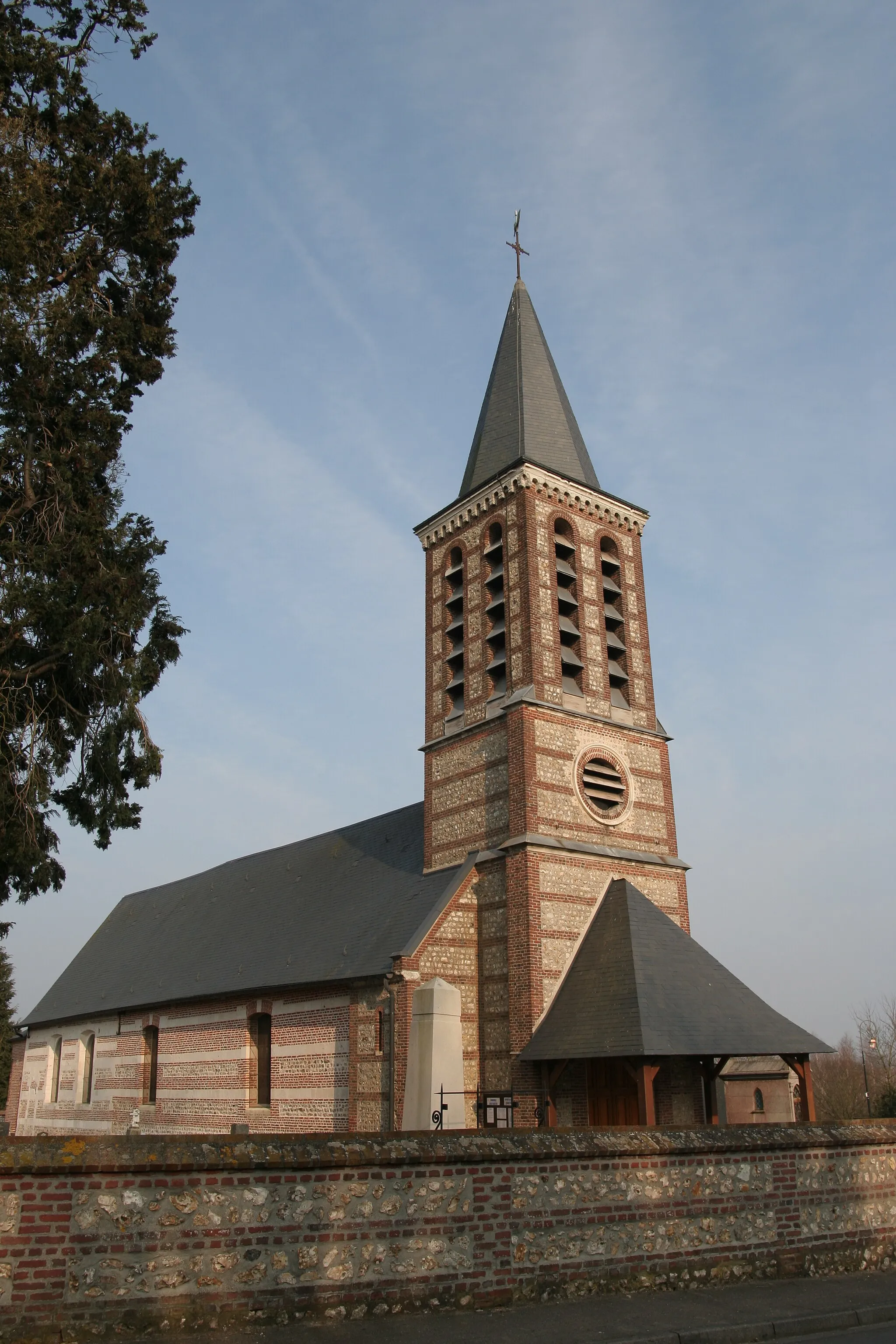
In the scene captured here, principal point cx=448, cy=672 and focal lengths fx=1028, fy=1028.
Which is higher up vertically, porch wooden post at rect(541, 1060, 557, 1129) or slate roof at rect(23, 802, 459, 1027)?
slate roof at rect(23, 802, 459, 1027)

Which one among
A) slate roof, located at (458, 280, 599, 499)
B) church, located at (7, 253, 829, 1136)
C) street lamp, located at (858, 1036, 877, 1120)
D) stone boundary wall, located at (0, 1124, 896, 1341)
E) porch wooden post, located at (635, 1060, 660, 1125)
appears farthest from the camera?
street lamp, located at (858, 1036, 877, 1120)

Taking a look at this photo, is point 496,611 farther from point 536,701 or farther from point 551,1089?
point 551,1089

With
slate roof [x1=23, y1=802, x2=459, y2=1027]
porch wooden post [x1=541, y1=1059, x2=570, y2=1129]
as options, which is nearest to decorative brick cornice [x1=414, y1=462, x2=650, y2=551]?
slate roof [x1=23, y1=802, x2=459, y2=1027]

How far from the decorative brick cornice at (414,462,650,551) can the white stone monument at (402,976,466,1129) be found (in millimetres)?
10644

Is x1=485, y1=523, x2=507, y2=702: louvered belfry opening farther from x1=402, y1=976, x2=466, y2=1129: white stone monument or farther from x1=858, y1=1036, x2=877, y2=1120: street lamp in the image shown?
x1=858, y1=1036, x2=877, y2=1120: street lamp

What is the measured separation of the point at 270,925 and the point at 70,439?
16.1m

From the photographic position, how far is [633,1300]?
27.9ft

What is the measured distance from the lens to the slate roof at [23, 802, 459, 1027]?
21328 millimetres

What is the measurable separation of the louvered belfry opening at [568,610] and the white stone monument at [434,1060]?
6771 millimetres

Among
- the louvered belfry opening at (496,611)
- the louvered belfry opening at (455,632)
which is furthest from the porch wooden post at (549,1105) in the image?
the louvered belfry opening at (455,632)

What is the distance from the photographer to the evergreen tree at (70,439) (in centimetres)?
1233

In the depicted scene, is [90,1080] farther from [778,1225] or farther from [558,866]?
[778,1225]

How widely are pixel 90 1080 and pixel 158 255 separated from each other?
25162 mm

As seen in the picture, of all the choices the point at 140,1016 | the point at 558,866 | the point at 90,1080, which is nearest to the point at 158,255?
the point at 558,866
